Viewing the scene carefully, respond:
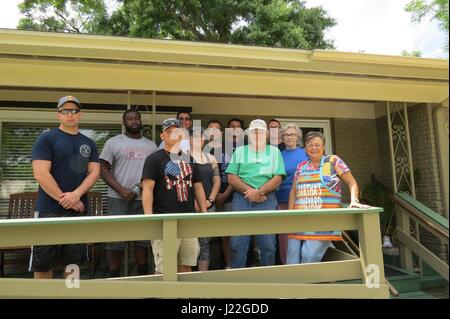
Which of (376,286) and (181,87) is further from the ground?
(181,87)

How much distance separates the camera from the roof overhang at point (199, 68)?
340 centimetres

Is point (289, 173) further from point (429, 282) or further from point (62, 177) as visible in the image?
point (429, 282)

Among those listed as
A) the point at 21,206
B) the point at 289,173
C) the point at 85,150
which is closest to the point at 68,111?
the point at 85,150

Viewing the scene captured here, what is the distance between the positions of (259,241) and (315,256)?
0.52 meters

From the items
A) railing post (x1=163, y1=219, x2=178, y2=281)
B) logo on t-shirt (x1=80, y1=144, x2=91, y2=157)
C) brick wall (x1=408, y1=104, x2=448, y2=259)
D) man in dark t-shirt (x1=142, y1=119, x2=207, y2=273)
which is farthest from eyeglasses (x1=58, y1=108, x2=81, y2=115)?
brick wall (x1=408, y1=104, x2=448, y2=259)

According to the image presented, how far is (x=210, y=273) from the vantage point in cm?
230

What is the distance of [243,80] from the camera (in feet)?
13.5

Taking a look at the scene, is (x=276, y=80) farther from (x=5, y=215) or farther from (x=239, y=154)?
(x=5, y=215)

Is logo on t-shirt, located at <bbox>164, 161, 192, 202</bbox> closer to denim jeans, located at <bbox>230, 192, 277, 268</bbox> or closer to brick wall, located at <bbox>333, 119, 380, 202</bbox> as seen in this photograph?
denim jeans, located at <bbox>230, 192, 277, 268</bbox>

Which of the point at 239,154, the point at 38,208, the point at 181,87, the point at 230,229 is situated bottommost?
the point at 230,229

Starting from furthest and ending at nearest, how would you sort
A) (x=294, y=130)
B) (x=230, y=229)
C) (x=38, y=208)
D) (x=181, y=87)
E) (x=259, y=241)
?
(x=181, y=87) < (x=294, y=130) < (x=259, y=241) < (x=38, y=208) < (x=230, y=229)

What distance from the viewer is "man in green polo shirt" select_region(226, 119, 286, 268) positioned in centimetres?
307

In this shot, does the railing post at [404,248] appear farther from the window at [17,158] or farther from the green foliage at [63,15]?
the green foliage at [63,15]

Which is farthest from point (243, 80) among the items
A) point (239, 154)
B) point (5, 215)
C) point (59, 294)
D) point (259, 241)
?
point (5, 215)
